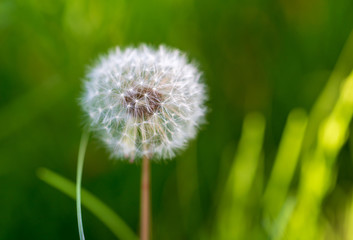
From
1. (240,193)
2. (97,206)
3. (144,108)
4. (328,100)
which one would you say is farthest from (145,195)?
(328,100)

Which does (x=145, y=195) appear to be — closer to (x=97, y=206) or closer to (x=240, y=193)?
(x=97, y=206)

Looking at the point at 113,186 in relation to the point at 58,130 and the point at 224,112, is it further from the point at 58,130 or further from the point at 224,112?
the point at 224,112

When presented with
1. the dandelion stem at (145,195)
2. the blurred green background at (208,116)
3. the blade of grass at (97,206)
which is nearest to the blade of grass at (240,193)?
the blurred green background at (208,116)

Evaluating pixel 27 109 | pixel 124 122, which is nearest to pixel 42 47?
pixel 27 109

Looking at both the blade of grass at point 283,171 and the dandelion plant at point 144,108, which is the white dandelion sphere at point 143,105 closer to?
the dandelion plant at point 144,108

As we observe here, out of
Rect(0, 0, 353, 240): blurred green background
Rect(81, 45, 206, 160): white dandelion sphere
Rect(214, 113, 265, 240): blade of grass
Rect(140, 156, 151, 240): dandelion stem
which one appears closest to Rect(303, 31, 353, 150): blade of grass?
Rect(0, 0, 353, 240): blurred green background

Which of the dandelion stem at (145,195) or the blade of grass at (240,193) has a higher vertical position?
the blade of grass at (240,193)
